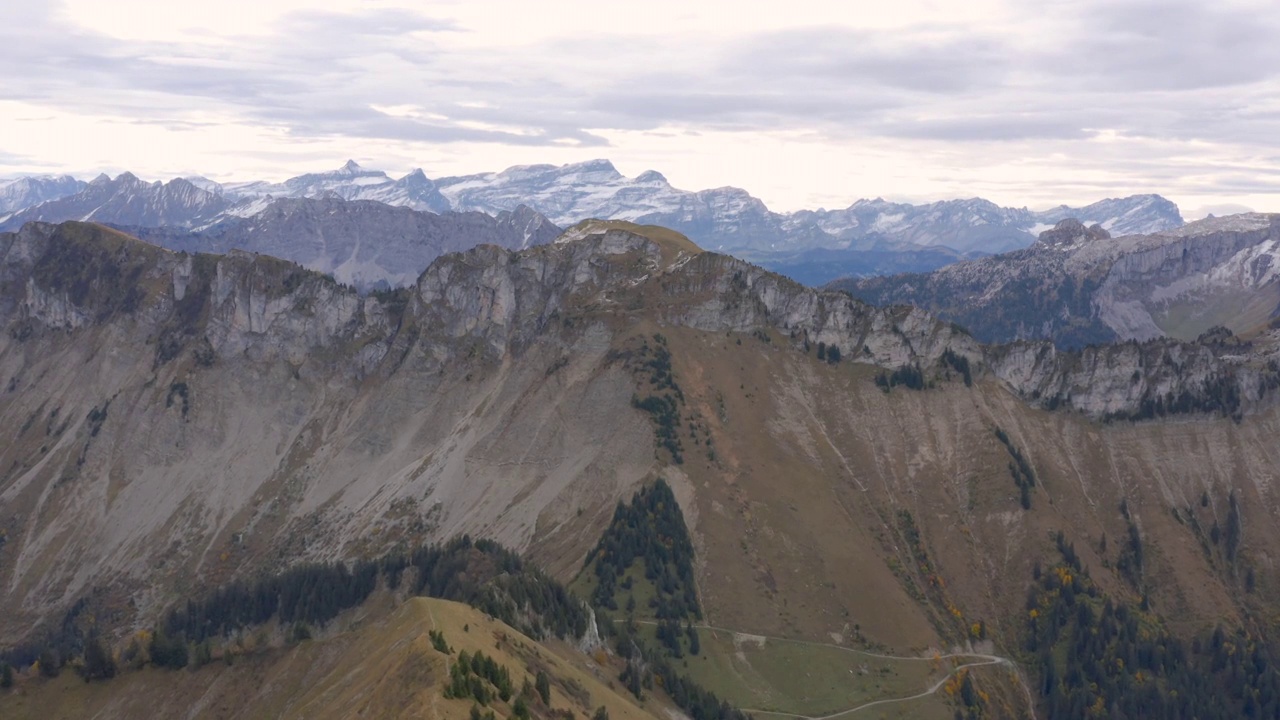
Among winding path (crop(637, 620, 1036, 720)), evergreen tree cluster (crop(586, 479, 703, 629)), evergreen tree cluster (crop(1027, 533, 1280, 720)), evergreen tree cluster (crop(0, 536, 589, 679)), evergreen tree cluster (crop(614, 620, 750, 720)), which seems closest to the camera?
evergreen tree cluster (crop(0, 536, 589, 679))

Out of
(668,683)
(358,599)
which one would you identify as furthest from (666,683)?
(358,599)

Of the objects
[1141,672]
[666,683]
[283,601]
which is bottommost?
[1141,672]

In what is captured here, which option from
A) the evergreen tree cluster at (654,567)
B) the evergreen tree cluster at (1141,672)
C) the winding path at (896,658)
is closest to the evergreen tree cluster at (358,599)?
the evergreen tree cluster at (654,567)

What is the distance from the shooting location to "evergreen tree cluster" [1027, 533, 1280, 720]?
186625 millimetres

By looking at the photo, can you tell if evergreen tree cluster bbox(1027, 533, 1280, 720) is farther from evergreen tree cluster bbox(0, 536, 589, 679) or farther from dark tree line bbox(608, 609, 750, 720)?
evergreen tree cluster bbox(0, 536, 589, 679)

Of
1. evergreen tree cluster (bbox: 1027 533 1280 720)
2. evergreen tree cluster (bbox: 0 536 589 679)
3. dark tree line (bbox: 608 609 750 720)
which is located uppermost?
evergreen tree cluster (bbox: 0 536 589 679)

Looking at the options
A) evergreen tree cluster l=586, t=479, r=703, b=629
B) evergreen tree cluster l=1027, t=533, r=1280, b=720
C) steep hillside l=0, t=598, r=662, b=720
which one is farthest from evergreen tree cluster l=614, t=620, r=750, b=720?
evergreen tree cluster l=1027, t=533, r=1280, b=720

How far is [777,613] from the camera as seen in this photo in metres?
189

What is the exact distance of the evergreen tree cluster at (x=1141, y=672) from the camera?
187 m

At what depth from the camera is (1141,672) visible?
7564 inches

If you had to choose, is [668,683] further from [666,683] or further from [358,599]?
[358,599]

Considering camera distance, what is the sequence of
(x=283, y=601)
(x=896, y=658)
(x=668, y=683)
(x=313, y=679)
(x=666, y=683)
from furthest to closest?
(x=896, y=658)
(x=283, y=601)
(x=666, y=683)
(x=668, y=683)
(x=313, y=679)

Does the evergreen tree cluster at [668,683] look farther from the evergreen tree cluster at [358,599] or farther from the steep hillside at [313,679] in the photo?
the steep hillside at [313,679]

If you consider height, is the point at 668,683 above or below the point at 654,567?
below
